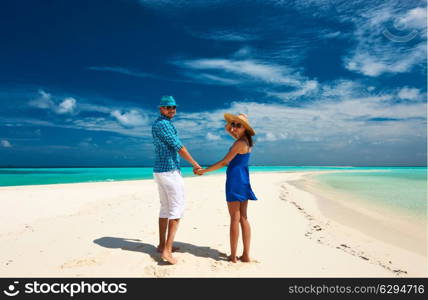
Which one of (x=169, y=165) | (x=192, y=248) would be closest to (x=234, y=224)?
(x=192, y=248)

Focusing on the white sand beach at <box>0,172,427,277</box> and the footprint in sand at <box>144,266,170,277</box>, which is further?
the white sand beach at <box>0,172,427,277</box>

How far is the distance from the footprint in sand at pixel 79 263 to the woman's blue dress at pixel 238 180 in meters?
2.17

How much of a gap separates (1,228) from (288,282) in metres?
6.33

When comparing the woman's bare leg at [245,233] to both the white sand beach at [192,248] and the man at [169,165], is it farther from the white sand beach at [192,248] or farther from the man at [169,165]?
the man at [169,165]

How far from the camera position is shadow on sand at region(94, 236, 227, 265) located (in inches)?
171

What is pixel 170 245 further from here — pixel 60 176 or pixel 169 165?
pixel 60 176

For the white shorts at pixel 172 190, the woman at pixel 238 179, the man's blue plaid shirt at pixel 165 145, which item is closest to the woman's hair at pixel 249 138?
the woman at pixel 238 179

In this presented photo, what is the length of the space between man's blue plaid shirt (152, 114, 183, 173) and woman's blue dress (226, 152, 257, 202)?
0.84m

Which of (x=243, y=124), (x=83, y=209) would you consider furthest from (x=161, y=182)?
(x=83, y=209)

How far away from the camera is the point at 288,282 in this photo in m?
3.45

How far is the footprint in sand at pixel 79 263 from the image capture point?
12.4 ft

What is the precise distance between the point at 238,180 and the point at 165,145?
120cm

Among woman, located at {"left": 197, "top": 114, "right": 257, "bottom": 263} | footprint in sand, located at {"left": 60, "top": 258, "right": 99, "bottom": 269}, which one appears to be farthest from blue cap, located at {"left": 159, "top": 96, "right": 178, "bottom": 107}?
footprint in sand, located at {"left": 60, "top": 258, "right": 99, "bottom": 269}

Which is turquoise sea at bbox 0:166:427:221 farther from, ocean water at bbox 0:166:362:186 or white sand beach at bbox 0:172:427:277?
white sand beach at bbox 0:172:427:277
